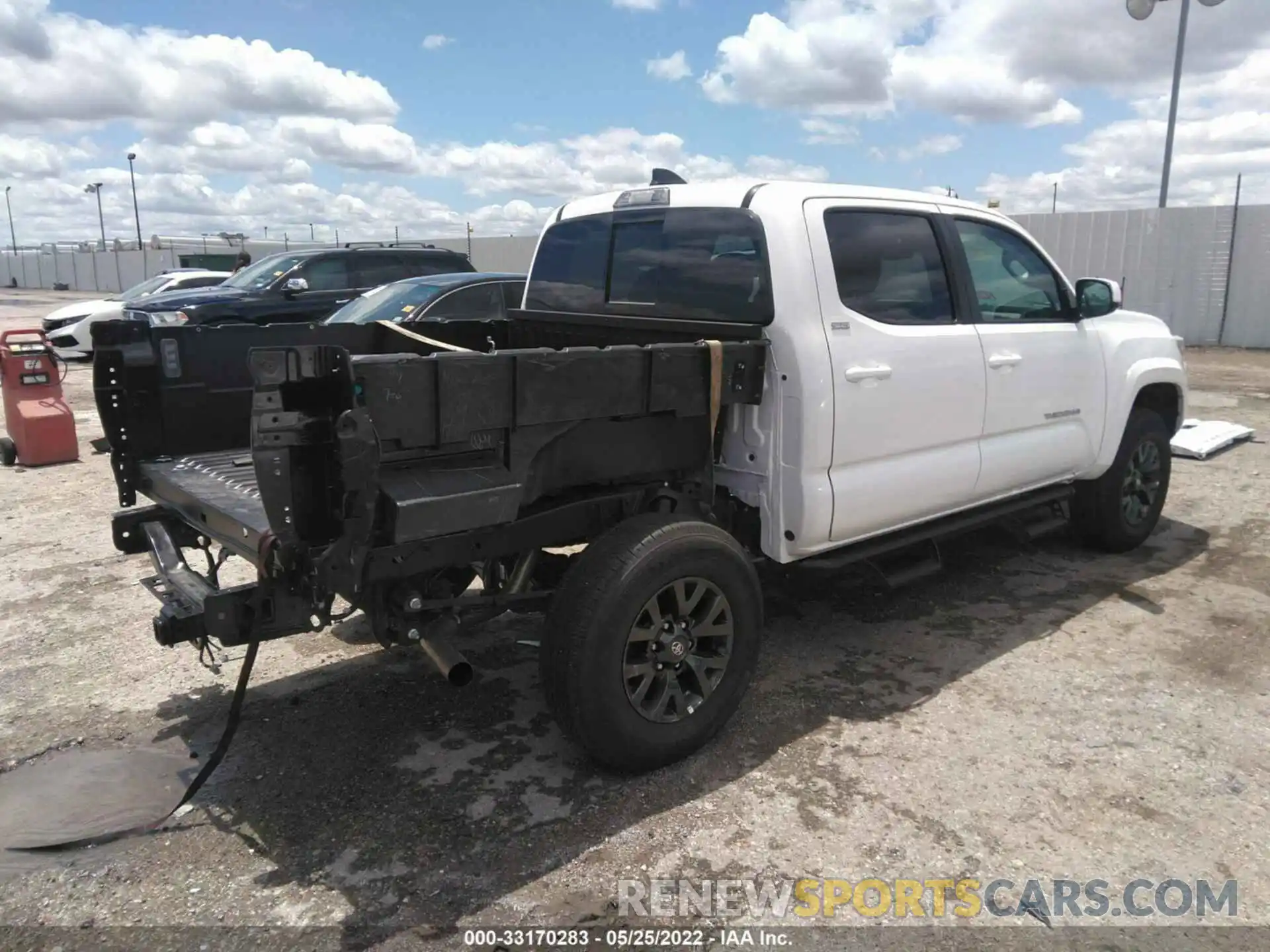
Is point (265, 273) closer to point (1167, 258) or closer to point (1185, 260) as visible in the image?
point (1167, 258)

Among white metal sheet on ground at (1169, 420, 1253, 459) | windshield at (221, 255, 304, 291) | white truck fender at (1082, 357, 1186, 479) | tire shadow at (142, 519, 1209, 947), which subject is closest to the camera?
tire shadow at (142, 519, 1209, 947)

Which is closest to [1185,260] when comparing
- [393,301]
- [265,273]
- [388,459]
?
[393,301]

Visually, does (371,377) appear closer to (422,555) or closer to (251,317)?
(422,555)

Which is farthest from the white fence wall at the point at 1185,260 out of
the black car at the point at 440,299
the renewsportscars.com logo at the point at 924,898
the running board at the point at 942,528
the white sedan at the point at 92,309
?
the renewsportscars.com logo at the point at 924,898

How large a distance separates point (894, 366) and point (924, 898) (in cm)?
212

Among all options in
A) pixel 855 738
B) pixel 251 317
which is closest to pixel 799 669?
pixel 855 738

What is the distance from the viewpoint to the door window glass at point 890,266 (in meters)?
3.96

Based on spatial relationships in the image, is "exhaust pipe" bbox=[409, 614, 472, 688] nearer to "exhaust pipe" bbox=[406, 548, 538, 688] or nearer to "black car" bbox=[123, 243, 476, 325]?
"exhaust pipe" bbox=[406, 548, 538, 688]

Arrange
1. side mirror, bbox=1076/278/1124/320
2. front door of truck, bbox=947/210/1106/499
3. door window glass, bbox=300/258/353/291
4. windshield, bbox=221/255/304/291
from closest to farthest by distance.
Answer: front door of truck, bbox=947/210/1106/499
side mirror, bbox=1076/278/1124/320
windshield, bbox=221/255/304/291
door window glass, bbox=300/258/353/291

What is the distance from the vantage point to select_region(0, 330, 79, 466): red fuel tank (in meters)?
8.68

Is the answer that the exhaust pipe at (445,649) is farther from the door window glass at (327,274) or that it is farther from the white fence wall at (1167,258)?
the white fence wall at (1167,258)

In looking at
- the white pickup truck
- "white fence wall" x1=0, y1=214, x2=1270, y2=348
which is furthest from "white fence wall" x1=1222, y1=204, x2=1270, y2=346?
the white pickup truck

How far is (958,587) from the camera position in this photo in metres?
5.46

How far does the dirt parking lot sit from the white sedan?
41.8 feet
